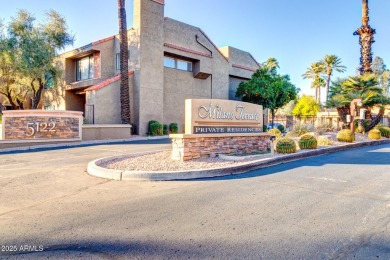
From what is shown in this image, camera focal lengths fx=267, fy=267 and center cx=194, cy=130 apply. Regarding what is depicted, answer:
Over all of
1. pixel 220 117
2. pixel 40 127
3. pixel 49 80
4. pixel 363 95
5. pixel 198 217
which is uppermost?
pixel 49 80

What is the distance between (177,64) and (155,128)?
6922 mm

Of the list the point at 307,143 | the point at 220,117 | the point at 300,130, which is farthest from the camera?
the point at 300,130

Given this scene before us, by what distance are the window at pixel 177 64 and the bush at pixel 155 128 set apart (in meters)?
5.59

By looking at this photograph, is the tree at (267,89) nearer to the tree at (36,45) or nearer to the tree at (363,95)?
the tree at (363,95)

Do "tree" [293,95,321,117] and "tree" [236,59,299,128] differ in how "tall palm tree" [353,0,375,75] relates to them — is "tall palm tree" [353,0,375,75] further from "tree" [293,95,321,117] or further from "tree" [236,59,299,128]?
"tree" [293,95,321,117]

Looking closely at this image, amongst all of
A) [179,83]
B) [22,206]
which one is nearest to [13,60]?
[179,83]

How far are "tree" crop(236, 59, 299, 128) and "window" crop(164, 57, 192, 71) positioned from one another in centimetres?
602

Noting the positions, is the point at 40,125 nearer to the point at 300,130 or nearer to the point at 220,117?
the point at 220,117

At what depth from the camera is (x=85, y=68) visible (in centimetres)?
2398

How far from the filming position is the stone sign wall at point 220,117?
8977 millimetres

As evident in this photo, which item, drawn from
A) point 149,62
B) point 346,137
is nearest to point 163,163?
point 346,137

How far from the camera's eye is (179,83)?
23828 millimetres

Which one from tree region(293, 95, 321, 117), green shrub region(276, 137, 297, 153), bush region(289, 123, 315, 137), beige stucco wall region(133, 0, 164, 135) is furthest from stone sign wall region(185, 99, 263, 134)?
tree region(293, 95, 321, 117)

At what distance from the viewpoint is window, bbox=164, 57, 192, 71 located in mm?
23181
